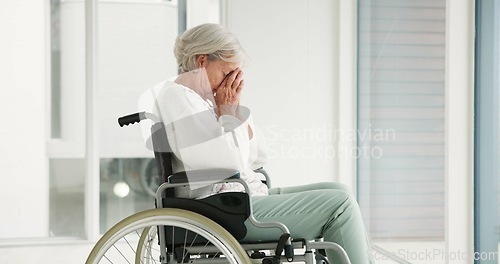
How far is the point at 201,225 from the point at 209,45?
564 millimetres

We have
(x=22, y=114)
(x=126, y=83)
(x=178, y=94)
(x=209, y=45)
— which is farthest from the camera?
(x=126, y=83)

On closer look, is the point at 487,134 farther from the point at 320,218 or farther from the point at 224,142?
the point at 224,142

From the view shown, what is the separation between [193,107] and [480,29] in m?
1.46

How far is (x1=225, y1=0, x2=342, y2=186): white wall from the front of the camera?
4.77 m

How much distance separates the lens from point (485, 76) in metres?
3.03

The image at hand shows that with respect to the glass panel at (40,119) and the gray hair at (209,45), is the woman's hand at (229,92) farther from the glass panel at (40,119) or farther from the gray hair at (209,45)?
the glass panel at (40,119)

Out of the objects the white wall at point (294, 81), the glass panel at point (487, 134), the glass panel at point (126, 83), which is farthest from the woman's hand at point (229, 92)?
the glass panel at point (126, 83)

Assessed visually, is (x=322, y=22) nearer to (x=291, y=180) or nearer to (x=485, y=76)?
(x=291, y=180)

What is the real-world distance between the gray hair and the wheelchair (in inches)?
10.1

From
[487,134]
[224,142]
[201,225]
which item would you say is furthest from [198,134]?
[487,134]

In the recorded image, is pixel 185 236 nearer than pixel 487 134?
Yes

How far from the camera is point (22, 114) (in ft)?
15.7

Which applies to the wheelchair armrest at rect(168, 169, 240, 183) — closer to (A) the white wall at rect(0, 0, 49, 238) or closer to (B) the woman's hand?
(B) the woman's hand

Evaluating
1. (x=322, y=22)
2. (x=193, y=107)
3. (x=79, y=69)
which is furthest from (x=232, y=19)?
(x=193, y=107)
